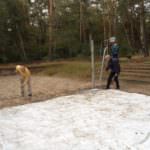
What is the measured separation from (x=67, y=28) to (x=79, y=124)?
1837 cm

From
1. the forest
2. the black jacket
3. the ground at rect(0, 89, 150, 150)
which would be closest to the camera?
the ground at rect(0, 89, 150, 150)

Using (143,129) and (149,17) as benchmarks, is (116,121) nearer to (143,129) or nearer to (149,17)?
(143,129)

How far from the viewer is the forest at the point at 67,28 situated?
63.1 ft

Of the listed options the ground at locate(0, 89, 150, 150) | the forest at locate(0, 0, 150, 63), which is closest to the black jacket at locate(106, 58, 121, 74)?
the ground at locate(0, 89, 150, 150)

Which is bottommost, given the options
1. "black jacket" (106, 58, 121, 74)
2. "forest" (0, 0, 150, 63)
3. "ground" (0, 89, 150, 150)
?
"ground" (0, 89, 150, 150)

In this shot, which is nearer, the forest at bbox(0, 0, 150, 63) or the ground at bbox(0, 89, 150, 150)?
the ground at bbox(0, 89, 150, 150)

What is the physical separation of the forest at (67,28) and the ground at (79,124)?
1335cm

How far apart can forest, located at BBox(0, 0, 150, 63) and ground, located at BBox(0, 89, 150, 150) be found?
1335cm

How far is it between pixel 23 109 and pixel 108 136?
217cm

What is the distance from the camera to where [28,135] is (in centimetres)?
A: 398

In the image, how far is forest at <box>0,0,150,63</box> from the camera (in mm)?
19219

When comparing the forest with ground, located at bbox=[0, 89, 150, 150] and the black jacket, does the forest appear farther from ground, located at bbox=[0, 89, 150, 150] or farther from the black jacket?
ground, located at bbox=[0, 89, 150, 150]

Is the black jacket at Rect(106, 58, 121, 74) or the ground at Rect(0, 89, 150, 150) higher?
the black jacket at Rect(106, 58, 121, 74)

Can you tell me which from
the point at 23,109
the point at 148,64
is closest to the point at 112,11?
the point at 148,64
